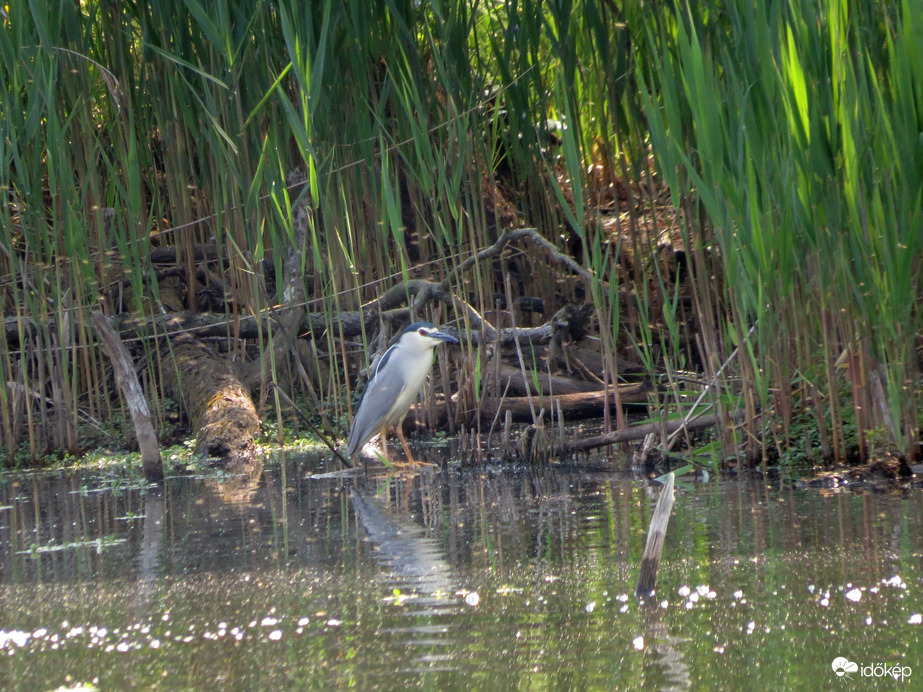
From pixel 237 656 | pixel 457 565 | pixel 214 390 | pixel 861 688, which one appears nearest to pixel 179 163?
pixel 214 390

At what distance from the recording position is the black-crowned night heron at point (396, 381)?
237 inches

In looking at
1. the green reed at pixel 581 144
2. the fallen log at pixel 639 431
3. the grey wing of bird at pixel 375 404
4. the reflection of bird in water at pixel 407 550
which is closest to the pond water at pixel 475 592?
the reflection of bird in water at pixel 407 550

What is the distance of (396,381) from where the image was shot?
6.14 metres

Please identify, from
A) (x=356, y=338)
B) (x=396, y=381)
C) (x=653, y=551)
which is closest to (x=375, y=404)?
(x=396, y=381)

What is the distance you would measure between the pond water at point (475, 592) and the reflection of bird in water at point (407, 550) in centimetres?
1

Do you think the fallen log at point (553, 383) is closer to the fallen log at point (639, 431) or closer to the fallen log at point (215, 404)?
the fallen log at point (639, 431)

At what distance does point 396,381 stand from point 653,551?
141 inches

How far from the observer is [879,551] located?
301 cm

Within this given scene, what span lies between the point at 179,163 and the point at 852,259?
340cm

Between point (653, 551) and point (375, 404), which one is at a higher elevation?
point (375, 404)

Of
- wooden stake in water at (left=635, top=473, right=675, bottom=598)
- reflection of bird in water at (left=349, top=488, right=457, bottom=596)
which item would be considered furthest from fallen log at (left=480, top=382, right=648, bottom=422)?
wooden stake in water at (left=635, top=473, right=675, bottom=598)

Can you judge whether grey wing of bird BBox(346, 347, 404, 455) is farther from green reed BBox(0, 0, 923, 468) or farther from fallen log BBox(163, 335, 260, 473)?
fallen log BBox(163, 335, 260, 473)

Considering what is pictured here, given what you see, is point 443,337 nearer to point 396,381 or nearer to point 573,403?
point 396,381

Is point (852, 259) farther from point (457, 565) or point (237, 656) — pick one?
point (237, 656)
